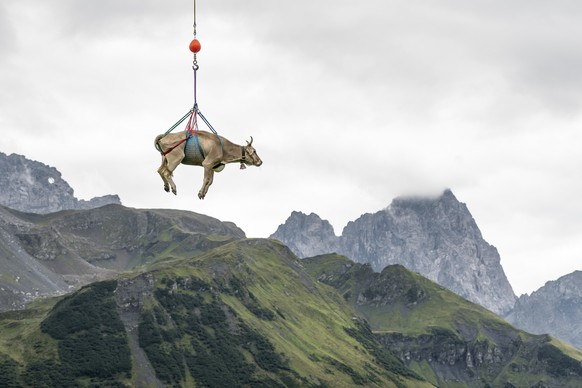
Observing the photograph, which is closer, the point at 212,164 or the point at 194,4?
the point at 194,4

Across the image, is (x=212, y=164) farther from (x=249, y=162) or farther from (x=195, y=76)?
(x=195, y=76)

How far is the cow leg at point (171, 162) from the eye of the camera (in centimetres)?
2692

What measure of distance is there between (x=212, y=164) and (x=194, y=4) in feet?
20.0

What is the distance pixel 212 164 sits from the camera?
27609 millimetres

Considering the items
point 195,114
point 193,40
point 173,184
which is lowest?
point 173,184

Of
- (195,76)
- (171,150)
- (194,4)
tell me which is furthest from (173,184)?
(194,4)

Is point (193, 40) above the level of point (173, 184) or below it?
above

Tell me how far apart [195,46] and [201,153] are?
375cm

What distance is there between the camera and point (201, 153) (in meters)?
27.7

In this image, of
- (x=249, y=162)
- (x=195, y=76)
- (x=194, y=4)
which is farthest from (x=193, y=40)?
(x=249, y=162)

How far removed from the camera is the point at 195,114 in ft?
90.2

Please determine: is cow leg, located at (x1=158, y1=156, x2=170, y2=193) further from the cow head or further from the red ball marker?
the red ball marker

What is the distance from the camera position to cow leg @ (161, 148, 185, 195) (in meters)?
26.9

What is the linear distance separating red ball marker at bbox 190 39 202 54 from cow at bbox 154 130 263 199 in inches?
116
